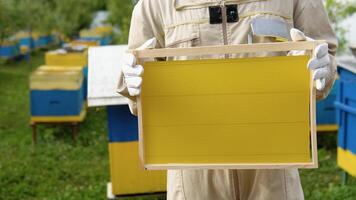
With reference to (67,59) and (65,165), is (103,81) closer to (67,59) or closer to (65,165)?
(65,165)

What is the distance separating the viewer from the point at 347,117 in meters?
3.51

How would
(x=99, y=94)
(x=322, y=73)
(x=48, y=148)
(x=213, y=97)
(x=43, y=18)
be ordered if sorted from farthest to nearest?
1. (x=43, y=18)
2. (x=48, y=148)
3. (x=99, y=94)
4. (x=213, y=97)
5. (x=322, y=73)

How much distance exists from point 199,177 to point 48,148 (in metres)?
4.03

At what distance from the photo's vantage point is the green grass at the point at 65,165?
4055 mm

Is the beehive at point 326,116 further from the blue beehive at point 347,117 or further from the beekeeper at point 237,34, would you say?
the beekeeper at point 237,34

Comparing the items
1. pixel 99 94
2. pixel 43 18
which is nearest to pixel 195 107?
pixel 99 94

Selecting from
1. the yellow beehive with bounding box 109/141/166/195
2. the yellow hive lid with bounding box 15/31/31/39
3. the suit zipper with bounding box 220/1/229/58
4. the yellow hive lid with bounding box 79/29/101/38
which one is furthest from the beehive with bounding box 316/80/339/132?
the yellow hive lid with bounding box 15/31/31/39

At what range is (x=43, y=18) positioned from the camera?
1347 centimetres

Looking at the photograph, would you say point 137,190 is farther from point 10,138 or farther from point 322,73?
point 10,138

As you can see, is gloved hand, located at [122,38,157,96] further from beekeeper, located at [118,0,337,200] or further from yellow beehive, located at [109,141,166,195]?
yellow beehive, located at [109,141,166,195]

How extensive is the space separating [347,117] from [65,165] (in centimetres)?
241

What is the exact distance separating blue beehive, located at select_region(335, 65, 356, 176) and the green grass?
0.74 feet

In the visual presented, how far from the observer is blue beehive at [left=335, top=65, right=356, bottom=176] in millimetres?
3398

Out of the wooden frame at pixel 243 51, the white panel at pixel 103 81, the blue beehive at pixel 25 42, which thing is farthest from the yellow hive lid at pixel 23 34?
the wooden frame at pixel 243 51
